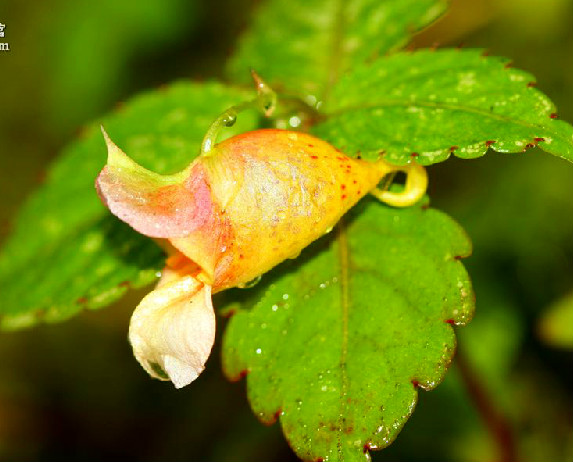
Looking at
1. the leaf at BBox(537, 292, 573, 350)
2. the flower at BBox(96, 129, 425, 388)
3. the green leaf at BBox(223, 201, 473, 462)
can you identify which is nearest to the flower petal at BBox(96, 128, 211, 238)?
the flower at BBox(96, 129, 425, 388)

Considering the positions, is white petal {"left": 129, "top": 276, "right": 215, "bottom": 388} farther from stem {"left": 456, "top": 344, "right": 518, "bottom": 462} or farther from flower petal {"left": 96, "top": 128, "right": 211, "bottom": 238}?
stem {"left": 456, "top": 344, "right": 518, "bottom": 462}

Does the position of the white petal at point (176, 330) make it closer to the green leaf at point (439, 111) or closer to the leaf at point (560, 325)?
the green leaf at point (439, 111)

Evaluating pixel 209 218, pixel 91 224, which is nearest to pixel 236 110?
pixel 209 218

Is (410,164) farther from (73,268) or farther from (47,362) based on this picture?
(47,362)

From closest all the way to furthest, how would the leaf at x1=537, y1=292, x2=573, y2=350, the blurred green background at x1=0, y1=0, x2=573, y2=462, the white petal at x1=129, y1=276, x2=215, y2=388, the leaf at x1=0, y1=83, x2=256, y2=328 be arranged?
the white petal at x1=129, y1=276, x2=215, y2=388 → the leaf at x1=0, y1=83, x2=256, y2=328 → the leaf at x1=537, y1=292, x2=573, y2=350 → the blurred green background at x1=0, y1=0, x2=573, y2=462

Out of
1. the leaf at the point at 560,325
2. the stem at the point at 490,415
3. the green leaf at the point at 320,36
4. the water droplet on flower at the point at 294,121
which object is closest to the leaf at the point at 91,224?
the water droplet on flower at the point at 294,121

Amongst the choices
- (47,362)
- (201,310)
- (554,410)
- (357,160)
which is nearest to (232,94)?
(357,160)
